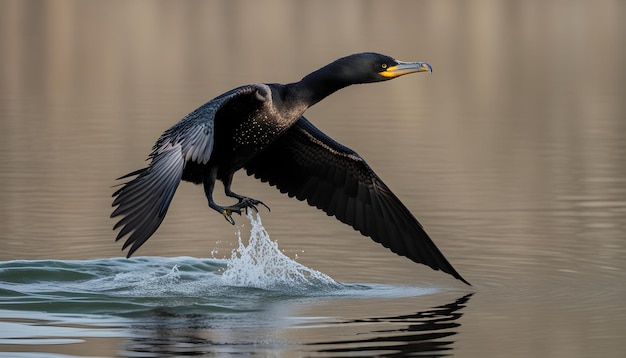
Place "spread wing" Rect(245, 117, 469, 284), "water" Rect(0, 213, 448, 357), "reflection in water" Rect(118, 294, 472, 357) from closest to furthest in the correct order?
"reflection in water" Rect(118, 294, 472, 357) < "water" Rect(0, 213, 448, 357) < "spread wing" Rect(245, 117, 469, 284)

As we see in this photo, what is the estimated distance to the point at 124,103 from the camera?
3078 centimetres

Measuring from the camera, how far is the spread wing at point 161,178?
11.7 meters

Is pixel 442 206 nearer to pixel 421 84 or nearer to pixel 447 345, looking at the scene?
pixel 447 345

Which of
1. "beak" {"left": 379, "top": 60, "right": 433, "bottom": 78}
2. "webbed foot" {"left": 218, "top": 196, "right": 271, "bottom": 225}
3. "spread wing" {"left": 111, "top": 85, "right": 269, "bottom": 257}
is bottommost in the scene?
"webbed foot" {"left": 218, "top": 196, "right": 271, "bottom": 225}

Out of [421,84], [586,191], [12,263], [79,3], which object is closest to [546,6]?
[79,3]

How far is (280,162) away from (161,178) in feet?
9.94

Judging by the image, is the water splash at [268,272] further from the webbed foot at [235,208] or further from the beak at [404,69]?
the beak at [404,69]

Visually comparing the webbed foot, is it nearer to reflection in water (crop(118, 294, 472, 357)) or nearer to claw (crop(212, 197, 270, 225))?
claw (crop(212, 197, 270, 225))

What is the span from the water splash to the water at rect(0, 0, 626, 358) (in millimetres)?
25

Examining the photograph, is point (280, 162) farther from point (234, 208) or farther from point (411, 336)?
point (411, 336)

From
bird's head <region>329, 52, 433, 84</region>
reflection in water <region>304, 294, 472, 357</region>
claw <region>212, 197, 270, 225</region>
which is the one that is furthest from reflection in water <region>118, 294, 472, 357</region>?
bird's head <region>329, 52, 433, 84</region>

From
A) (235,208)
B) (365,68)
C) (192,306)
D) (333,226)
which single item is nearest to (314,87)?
(365,68)

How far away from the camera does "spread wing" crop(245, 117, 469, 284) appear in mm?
14492

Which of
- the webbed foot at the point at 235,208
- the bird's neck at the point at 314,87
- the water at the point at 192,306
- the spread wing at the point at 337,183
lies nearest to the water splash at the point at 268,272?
the water at the point at 192,306
